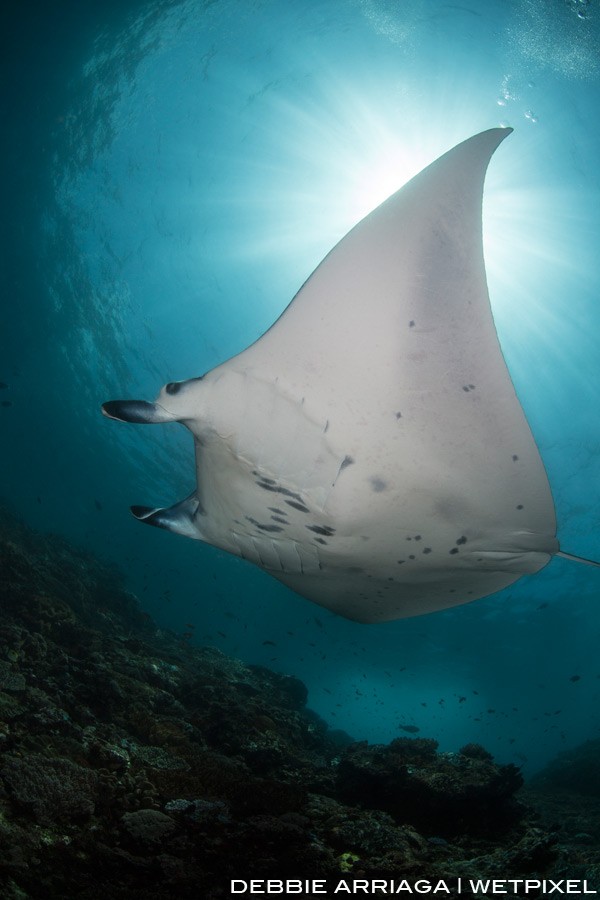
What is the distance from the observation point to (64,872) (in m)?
1.98

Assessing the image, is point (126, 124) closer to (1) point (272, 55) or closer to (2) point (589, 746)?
(1) point (272, 55)

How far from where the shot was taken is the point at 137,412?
232 cm

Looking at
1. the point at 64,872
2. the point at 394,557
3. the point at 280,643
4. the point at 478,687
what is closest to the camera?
the point at 64,872

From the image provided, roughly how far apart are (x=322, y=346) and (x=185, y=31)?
10260 mm

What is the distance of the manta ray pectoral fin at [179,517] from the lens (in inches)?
118

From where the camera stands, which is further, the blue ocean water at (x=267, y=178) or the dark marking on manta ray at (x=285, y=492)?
the blue ocean water at (x=267, y=178)

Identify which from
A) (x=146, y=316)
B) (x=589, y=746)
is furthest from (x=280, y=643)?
(x=146, y=316)

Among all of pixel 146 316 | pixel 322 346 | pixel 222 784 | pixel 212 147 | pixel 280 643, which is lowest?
pixel 280 643

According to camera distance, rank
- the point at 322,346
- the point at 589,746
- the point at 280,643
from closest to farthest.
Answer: the point at 322,346 → the point at 589,746 → the point at 280,643

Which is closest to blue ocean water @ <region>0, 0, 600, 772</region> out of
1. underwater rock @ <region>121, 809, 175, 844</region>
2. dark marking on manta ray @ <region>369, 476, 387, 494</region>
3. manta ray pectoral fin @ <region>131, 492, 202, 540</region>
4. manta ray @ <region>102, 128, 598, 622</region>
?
manta ray @ <region>102, 128, 598, 622</region>

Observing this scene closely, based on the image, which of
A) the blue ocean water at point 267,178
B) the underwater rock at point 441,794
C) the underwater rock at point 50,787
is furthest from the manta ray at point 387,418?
the blue ocean water at point 267,178

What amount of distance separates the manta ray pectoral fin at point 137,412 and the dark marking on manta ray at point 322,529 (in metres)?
1.09

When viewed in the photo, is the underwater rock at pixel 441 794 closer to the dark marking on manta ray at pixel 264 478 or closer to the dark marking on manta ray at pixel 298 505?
the dark marking on manta ray at pixel 298 505

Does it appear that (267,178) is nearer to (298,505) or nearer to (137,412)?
(137,412)
